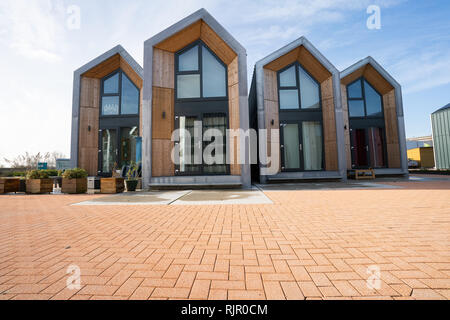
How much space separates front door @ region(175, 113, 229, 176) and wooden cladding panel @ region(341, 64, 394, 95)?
8776mm

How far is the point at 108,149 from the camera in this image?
10.7 meters

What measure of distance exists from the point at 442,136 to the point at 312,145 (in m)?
16.9

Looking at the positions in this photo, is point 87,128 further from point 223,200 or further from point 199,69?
point 223,200

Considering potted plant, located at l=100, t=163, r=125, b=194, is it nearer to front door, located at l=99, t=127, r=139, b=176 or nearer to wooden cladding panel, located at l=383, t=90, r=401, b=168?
front door, located at l=99, t=127, r=139, b=176

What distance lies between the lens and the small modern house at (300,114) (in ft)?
31.2

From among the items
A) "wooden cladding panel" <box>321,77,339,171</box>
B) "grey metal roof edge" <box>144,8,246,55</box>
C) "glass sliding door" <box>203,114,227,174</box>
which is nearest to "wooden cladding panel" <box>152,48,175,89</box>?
"grey metal roof edge" <box>144,8,246,55</box>

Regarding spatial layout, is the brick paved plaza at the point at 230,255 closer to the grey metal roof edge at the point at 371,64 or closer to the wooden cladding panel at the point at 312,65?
the wooden cladding panel at the point at 312,65

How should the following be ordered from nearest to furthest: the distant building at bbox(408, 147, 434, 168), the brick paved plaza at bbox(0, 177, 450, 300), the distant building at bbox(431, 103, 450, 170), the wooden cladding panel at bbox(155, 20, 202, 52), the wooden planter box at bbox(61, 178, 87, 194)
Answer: the brick paved plaza at bbox(0, 177, 450, 300) → the wooden planter box at bbox(61, 178, 87, 194) → the wooden cladding panel at bbox(155, 20, 202, 52) → the distant building at bbox(431, 103, 450, 170) → the distant building at bbox(408, 147, 434, 168)

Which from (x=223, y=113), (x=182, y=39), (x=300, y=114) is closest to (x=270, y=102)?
(x=300, y=114)

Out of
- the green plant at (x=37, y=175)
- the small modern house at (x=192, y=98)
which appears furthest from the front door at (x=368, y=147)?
the green plant at (x=37, y=175)

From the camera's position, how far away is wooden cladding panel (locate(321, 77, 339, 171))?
32.0 ft

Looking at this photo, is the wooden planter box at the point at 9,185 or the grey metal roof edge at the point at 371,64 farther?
the grey metal roof edge at the point at 371,64

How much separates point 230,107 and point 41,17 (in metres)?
6.05

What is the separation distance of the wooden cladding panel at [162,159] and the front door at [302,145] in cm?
562
